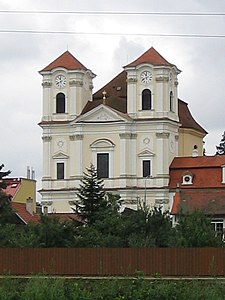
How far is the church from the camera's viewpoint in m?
108

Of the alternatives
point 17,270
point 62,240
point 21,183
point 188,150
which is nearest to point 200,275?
point 17,270

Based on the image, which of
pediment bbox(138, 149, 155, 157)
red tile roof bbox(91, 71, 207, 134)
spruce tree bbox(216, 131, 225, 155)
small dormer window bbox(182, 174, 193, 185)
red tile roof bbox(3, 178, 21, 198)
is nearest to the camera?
small dormer window bbox(182, 174, 193, 185)

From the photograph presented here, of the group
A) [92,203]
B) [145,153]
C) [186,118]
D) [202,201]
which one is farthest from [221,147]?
[92,203]

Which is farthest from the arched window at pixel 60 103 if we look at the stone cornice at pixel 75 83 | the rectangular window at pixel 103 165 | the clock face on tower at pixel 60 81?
the rectangular window at pixel 103 165

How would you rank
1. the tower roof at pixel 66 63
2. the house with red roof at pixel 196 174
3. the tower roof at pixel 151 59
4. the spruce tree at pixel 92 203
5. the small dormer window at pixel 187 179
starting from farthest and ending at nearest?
the tower roof at pixel 66 63, the tower roof at pixel 151 59, the small dormer window at pixel 187 179, the house with red roof at pixel 196 174, the spruce tree at pixel 92 203

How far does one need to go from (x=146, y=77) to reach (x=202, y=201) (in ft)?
77.5

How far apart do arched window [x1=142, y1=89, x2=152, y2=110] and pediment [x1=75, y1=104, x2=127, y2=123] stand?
8.19ft

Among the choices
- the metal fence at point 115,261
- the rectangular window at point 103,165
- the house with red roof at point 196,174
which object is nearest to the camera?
the metal fence at point 115,261

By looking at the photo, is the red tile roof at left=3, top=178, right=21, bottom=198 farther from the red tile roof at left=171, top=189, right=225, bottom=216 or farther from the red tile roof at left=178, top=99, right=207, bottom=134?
the red tile roof at left=171, top=189, right=225, bottom=216

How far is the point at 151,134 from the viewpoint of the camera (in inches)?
4294

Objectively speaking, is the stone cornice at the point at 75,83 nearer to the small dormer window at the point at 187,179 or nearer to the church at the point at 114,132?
the church at the point at 114,132

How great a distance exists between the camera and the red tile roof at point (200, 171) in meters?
106

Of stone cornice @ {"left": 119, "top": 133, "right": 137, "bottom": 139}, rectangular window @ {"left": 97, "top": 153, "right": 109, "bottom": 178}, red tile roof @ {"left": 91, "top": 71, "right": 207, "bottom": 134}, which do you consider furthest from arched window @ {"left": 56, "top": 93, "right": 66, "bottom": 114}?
stone cornice @ {"left": 119, "top": 133, "right": 137, "bottom": 139}

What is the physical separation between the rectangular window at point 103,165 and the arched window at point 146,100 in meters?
6.23
